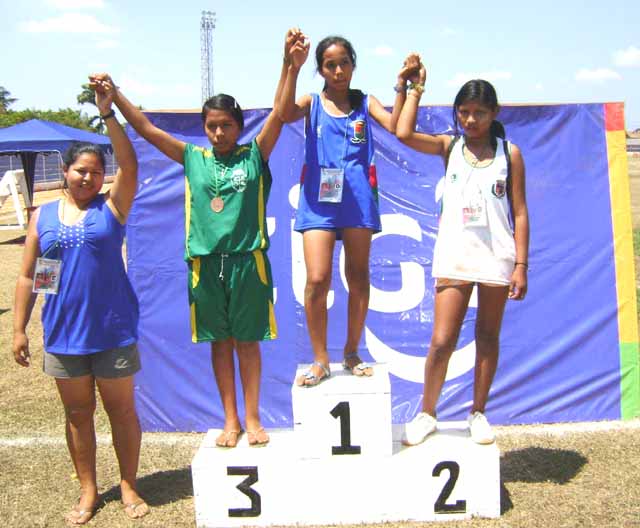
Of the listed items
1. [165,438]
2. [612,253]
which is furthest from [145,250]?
[612,253]

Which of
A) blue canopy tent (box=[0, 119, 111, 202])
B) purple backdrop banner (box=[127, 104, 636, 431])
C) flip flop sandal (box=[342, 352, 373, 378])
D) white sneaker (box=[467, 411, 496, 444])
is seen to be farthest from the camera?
blue canopy tent (box=[0, 119, 111, 202])

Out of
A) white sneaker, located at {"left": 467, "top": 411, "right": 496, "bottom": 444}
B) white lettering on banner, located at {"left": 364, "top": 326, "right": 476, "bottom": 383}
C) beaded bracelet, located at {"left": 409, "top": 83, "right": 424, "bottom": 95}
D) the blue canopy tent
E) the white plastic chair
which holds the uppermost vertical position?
the blue canopy tent

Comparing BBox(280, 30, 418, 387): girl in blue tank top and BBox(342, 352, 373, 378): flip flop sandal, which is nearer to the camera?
BBox(280, 30, 418, 387): girl in blue tank top

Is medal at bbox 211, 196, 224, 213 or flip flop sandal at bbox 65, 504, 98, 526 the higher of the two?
medal at bbox 211, 196, 224, 213

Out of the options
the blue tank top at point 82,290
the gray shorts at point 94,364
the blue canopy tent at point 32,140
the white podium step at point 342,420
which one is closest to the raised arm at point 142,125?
the blue tank top at point 82,290

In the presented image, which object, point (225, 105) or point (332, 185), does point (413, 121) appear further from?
point (225, 105)

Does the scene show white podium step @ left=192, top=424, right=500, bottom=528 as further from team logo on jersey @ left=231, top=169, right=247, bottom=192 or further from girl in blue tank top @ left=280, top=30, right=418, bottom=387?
team logo on jersey @ left=231, top=169, right=247, bottom=192

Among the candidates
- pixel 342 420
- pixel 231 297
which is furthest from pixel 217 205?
pixel 342 420

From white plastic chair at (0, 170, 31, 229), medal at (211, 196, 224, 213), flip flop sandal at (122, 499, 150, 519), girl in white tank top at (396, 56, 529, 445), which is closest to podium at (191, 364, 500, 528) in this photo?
girl in white tank top at (396, 56, 529, 445)

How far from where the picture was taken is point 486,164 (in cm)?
333

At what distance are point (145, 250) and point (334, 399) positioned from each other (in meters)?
2.13

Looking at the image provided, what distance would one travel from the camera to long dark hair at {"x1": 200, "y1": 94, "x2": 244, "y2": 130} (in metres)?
3.31

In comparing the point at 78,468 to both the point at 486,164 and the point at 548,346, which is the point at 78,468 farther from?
the point at 548,346

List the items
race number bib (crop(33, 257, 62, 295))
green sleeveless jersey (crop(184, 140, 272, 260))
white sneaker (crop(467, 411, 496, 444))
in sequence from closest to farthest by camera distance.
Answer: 1. race number bib (crop(33, 257, 62, 295))
2. green sleeveless jersey (crop(184, 140, 272, 260))
3. white sneaker (crop(467, 411, 496, 444))
